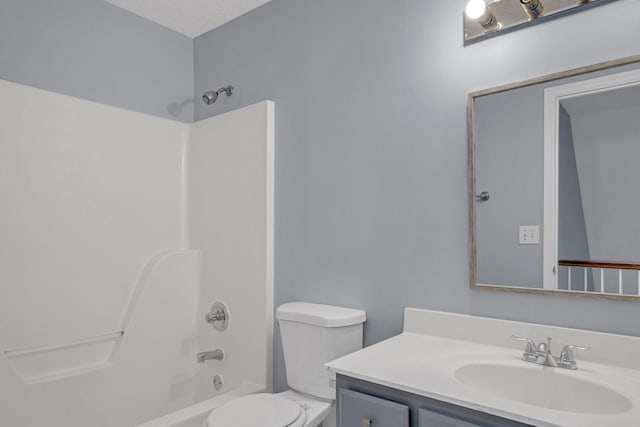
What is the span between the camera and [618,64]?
1.32 metres

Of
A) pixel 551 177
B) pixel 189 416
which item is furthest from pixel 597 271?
pixel 189 416

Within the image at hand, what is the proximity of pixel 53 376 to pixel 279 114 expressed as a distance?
1662 millimetres

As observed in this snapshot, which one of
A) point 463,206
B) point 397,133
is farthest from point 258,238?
point 463,206

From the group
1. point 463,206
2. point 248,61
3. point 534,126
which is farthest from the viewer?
point 248,61

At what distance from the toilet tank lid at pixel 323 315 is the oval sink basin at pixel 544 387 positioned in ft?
1.81

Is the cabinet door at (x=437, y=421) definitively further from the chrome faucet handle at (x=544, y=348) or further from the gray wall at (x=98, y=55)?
the gray wall at (x=98, y=55)

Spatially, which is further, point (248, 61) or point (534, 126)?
point (248, 61)

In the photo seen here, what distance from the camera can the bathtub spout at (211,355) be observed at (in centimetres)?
232

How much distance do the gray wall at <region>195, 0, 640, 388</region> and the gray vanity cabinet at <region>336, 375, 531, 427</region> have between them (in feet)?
1.69

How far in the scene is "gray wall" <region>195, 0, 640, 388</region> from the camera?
1454 mm

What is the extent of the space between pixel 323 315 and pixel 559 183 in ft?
3.31

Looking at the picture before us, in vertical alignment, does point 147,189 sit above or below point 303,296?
above

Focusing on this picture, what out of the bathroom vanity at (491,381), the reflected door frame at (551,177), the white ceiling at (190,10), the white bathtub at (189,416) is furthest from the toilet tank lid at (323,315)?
the white ceiling at (190,10)

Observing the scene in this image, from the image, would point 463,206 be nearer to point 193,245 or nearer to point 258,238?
point 258,238
